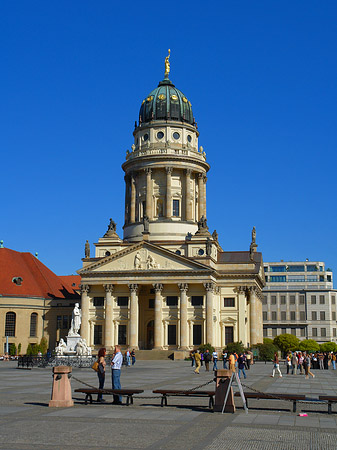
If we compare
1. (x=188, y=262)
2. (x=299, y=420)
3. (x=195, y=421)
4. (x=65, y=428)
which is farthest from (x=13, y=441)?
(x=188, y=262)

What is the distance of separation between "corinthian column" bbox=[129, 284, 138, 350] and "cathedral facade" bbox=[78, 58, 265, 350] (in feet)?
0.42

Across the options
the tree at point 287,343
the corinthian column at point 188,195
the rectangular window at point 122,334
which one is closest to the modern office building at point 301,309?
the tree at point 287,343

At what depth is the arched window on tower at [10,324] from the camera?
84.9 metres

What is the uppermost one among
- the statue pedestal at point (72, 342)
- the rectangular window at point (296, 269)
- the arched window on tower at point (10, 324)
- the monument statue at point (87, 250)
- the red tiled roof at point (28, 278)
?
the rectangular window at point (296, 269)

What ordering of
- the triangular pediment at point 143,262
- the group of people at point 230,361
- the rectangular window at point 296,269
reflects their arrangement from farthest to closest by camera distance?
the rectangular window at point 296,269
the triangular pediment at point 143,262
the group of people at point 230,361

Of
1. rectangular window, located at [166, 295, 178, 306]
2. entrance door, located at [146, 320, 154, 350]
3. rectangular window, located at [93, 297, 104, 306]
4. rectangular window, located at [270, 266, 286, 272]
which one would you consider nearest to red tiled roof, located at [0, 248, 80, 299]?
rectangular window, located at [93, 297, 104, 306]

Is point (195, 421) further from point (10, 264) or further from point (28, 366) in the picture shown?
point (10, 264)

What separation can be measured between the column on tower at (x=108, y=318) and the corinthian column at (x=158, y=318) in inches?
239

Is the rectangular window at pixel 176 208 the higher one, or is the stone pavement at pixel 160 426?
the rectangular window at pixel 176 208

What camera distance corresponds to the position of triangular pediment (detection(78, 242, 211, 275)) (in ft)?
262

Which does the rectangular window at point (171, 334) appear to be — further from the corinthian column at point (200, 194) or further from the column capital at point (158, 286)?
the corinthian column at point (200, 194)

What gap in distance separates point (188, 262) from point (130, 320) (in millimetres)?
10673

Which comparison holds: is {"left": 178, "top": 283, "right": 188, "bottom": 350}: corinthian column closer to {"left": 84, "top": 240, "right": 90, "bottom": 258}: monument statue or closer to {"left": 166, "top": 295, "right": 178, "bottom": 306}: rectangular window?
{"left": 166, "top": 295, "right": 178, "bottom": 306}: rectangular window

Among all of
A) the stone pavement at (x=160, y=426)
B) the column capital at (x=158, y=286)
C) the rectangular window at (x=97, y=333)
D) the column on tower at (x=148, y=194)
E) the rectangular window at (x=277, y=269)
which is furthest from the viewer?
the rectangular window at (x=277, y=269)
